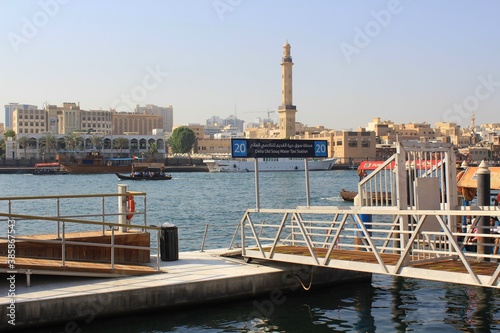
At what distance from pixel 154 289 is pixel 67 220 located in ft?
7.71

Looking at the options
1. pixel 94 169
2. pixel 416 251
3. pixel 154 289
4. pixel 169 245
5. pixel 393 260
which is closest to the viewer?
pixel 416 251

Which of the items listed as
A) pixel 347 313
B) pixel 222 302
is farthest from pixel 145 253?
pixel 347 313

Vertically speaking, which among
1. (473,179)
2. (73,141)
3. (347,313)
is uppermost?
(73,141)

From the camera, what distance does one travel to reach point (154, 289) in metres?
14.9

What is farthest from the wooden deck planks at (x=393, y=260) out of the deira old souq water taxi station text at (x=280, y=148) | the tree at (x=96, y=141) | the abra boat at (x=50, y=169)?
the tree at (x=96, y=141)

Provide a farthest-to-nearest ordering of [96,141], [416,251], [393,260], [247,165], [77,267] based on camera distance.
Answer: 1. [96,141]
2. [247,165]
3. [393,260]
4. [77,267]
5. [416,251]

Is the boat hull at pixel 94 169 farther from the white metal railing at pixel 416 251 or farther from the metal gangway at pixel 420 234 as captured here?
the metal gangway at pixel 420 234

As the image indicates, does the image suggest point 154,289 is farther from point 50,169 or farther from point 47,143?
point 47,143

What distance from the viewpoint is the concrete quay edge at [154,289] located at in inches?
538

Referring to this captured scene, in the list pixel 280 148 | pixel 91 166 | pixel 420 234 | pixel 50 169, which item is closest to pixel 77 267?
pixel 280 148

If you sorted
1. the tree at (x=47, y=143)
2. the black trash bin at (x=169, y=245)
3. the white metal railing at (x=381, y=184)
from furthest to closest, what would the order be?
the tree at (x=47, y=143) < the black trash bin at (x=169, y=245) < the white metal railing at (x=381, y=184)

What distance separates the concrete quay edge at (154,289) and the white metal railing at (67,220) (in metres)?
0.75

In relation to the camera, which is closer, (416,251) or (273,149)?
(416,251)

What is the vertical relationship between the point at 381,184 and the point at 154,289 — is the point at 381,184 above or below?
above
